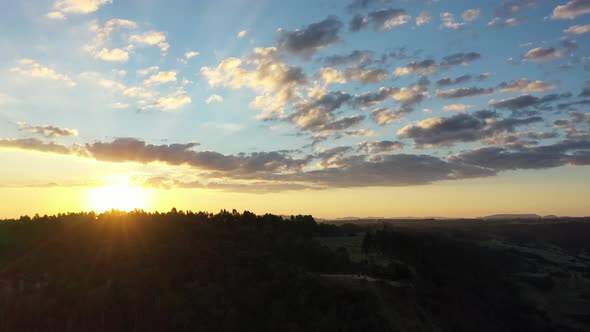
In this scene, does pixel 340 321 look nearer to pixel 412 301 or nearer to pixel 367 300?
pixel 367 300

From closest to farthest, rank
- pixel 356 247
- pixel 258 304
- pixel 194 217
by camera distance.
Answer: pixel 258 304 → pixel 194 217 → pixel 356 247

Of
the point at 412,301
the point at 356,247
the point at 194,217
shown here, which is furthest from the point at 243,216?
the point at 412,301

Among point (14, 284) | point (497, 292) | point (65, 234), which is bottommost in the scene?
point (497, 292)

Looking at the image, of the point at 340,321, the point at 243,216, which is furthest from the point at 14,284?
the point at 243,216

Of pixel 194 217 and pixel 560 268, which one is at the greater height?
pixel 194 217

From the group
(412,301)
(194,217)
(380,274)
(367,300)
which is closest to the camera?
(367,300)

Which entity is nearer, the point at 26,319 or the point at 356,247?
the point at 26,319
